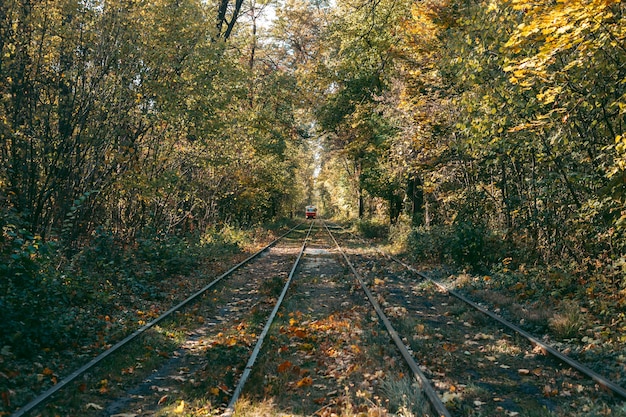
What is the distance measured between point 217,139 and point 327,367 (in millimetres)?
11579

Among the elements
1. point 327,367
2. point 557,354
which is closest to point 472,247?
point 557,354

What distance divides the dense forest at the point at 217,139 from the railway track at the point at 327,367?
142 centimetres

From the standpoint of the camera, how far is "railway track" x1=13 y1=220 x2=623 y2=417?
5.03 m

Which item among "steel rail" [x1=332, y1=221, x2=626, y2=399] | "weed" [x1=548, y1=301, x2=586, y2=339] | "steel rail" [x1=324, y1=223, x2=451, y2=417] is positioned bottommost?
"steel rail" [x1=324, y1=223, x2=451, y2=417]

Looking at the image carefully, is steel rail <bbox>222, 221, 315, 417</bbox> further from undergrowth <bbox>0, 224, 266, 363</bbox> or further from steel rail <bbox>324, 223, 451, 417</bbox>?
undergrowth <bbox>0, 224, 266, 363</bbox>

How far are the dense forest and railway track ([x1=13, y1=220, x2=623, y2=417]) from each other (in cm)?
142

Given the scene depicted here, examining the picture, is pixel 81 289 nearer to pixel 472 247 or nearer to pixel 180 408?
pixel 180 408

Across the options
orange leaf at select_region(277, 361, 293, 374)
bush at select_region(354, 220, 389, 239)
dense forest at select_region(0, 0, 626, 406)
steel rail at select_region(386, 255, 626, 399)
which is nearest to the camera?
steel rail at select_region(386, 255, 626, 399)

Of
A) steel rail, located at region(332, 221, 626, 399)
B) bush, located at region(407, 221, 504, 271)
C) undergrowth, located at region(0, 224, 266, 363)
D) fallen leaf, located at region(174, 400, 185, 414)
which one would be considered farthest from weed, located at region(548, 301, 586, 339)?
undergrowth, located at region(0, 224, 266, 363)

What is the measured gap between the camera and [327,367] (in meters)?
6.38

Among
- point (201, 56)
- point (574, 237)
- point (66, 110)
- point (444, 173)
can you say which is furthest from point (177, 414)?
point (444, 173)

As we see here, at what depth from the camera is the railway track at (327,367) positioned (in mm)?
5027

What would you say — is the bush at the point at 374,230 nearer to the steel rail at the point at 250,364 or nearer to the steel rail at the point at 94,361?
the steel rail at the point at 250,364

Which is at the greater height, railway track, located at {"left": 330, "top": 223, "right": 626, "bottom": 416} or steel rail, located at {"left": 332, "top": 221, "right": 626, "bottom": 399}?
steel rail, located at {"left": 332, "top": 221, "right": 626, "bottom": 399}
